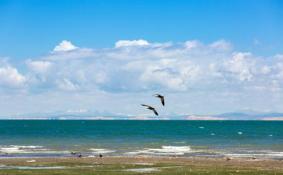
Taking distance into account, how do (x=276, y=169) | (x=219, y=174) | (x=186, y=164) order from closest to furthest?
(x=219, y=174) < (x=276, y=169) < (x=186, y=164)

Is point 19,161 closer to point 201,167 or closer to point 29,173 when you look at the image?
point 29,173

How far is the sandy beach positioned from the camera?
64.1 m

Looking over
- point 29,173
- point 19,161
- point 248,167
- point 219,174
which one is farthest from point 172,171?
point 19,161

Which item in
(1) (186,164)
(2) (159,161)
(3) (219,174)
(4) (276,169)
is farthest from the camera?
(2) (159,161)

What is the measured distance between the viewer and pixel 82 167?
69.1 metres

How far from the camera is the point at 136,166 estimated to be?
230 feet

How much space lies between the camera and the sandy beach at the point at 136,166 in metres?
64.1

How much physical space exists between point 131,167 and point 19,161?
15.7 m

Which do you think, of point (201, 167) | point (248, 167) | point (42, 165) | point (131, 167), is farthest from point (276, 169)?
point (42, 165)

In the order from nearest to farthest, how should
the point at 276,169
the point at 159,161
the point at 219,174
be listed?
the point at 219,174, the point at 276,169, the point at 159,161

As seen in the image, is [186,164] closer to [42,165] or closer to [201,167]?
[201,167]

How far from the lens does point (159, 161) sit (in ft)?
257

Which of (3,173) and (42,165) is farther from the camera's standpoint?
(42,165)

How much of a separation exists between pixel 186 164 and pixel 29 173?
1964 cm
